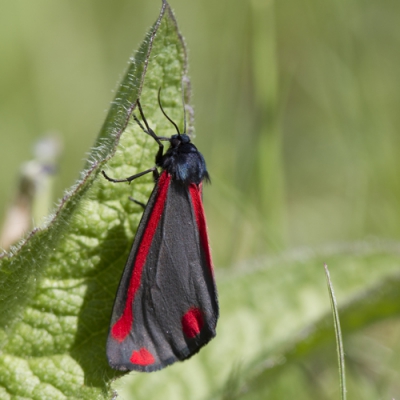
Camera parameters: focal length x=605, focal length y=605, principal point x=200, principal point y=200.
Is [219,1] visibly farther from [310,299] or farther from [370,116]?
[310,299]

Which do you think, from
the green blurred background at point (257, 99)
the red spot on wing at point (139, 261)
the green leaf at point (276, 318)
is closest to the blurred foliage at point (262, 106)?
the green blurred background at point (257, 99)

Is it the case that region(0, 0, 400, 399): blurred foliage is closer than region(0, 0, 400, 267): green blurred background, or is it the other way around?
region(0, 0, 400, 399): blurred foliage

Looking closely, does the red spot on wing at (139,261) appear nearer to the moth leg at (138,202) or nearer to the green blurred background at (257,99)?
the moth leg at (138,202)

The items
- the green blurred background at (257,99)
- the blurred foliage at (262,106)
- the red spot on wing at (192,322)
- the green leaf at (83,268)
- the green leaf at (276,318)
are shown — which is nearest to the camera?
the green leaf at (83,268)

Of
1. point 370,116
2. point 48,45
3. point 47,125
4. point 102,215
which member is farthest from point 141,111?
point 48,45

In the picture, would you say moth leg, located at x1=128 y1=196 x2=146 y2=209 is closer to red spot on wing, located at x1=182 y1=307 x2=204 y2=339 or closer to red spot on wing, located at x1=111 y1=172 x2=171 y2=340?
red spot on wing, located at x1=111 y1=172 x2=171 y2=340

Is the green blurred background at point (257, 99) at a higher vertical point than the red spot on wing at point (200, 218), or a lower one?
higher

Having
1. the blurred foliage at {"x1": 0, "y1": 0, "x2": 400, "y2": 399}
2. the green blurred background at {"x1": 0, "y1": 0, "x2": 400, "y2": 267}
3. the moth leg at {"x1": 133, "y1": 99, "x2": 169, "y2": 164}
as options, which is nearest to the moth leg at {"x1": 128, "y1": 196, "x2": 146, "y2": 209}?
the moth leg at {"x1": 133, "y1": 99, "x2": 169, "y2": 164}
